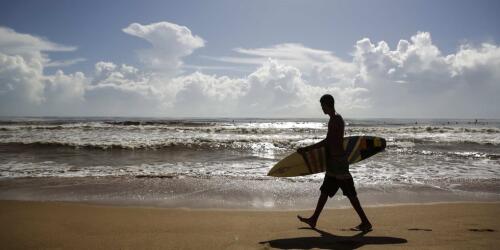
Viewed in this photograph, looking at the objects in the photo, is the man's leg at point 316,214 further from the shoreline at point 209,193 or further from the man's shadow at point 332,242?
the shoreline at point 209,193

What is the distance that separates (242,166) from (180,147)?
297 inches

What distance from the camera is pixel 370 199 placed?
716cm

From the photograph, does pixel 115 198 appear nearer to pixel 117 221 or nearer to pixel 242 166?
pixel 117 221

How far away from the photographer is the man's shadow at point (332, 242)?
402cm

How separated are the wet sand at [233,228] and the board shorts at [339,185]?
476 millimetres

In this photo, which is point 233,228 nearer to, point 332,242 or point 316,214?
point 316,214

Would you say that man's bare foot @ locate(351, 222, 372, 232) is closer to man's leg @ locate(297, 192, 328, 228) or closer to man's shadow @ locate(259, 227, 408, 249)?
man's shadow @ locate(259, 227, 408, 249)

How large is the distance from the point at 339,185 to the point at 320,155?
1.25 meters

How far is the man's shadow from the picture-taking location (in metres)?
4.02

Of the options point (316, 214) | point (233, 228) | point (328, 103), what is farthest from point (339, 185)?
point (233, 228)

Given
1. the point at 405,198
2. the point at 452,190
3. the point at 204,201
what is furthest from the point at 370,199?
the point at 204,201

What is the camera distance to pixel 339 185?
489 cm

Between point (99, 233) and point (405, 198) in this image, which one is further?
point (405, 198)

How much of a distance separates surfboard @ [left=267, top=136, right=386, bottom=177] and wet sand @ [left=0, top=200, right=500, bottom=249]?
0.70 m
